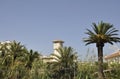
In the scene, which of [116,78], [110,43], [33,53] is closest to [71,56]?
[33,53]

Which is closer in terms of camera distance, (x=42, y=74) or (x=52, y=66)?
(x=42, y=74)

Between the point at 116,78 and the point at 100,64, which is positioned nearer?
the point at 100,64

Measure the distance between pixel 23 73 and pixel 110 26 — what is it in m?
17.4

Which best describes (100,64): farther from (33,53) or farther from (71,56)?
(33,53)

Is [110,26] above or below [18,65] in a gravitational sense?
above

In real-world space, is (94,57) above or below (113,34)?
below

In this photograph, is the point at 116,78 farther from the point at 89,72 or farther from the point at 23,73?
the point at 23,73

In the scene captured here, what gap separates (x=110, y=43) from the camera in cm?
5109

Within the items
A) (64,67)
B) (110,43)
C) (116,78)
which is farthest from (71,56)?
(110,43)

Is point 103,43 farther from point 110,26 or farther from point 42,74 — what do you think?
point 42,74

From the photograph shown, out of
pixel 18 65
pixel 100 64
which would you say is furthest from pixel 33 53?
pixel 100 64

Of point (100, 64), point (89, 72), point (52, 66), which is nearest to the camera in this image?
point (100, 64)

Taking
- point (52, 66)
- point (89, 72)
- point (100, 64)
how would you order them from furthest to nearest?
point (52, 66), point (89, 72), point (100, 64)

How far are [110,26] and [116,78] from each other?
35.3 ft
